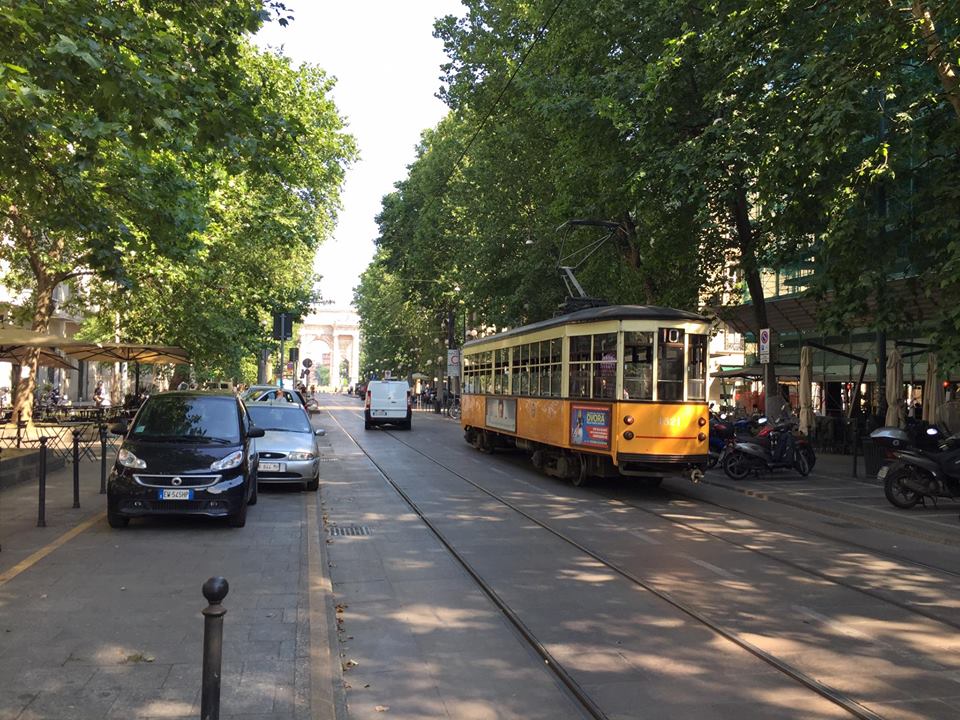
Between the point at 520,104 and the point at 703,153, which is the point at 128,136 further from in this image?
the point at 520,104

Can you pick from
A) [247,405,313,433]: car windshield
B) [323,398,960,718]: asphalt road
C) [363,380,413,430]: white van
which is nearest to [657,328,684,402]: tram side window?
[323,398,960,718]: asphalt road

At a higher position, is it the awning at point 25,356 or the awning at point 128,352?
the awning at point 128,352

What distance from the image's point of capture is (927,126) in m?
13.6

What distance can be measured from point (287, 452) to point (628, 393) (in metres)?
5.79

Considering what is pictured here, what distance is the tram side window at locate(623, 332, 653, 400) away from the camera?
1370cm

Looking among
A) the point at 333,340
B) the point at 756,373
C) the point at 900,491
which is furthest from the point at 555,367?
the point at 333,340

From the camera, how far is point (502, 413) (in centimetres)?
1984

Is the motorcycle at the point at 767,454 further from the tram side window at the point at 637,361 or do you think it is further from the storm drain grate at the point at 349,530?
the storm drain grate at the point at 349,530

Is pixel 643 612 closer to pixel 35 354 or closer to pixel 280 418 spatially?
pixel 280 418

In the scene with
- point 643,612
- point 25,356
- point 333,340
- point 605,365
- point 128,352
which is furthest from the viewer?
point 333,340

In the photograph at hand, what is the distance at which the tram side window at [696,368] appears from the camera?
45.4 feet

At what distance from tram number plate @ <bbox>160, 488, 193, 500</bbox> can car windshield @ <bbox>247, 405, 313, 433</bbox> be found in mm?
4696

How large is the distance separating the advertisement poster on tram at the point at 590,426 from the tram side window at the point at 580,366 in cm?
30

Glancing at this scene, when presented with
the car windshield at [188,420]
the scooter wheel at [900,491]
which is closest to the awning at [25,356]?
the car windshield at [188,420]
